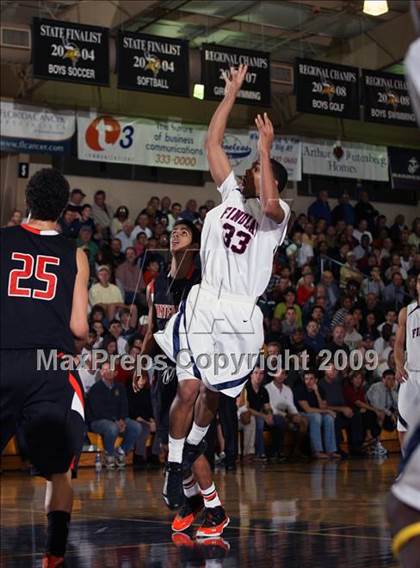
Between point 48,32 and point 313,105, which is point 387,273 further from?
point 48,32

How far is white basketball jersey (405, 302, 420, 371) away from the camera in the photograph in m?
8.01

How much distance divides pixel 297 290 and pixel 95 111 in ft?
17.9

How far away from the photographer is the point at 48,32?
1631 cm

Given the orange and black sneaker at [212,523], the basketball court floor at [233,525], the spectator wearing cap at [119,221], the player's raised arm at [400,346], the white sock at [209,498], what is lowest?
the basketball court floor at [233,525]

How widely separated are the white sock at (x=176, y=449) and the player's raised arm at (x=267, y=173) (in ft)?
4.81

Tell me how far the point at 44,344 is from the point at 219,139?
226 cm

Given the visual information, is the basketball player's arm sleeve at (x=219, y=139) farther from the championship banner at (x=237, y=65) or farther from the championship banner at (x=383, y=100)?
the championship banner at (x=383, y=100)

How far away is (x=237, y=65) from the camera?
1798 cm

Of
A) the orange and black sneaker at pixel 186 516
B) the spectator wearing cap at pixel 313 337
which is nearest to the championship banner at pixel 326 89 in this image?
the spectator wearing cap at pixel 313 337

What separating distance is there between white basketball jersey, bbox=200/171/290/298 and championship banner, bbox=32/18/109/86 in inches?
420

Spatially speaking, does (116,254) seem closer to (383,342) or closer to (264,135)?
(383,342)

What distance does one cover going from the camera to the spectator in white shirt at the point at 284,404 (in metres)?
14.7

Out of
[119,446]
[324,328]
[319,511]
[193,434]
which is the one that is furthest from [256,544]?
[324,328]

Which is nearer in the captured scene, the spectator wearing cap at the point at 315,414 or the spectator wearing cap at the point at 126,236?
the spectator wearing cap at the point at 315,414
